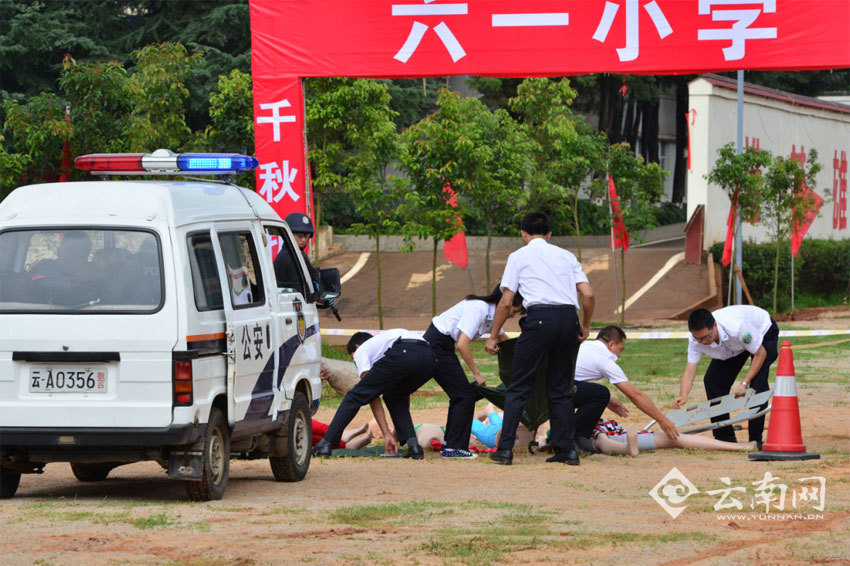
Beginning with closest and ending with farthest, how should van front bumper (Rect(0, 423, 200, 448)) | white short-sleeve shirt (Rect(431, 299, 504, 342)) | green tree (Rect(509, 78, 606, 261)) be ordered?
van front bumper (Rect(0, 423, 200, 448)) < white short-sleeve shirt (Rect(431, 299, 504, 342)) < green tree (Rect(509, 78, 606, 261))

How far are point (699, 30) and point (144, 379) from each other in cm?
827

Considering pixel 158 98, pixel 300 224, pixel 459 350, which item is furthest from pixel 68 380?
pixel 158 98

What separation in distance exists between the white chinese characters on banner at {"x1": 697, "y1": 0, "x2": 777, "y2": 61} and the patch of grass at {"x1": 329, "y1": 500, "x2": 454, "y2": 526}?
7510 millimetres

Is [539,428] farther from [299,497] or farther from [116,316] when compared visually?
[116,316]

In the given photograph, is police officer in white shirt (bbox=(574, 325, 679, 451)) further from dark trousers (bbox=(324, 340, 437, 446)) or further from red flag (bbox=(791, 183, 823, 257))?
red flag (bbox=(791, 183, 823, 257))

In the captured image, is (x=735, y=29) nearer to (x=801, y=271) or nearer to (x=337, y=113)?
(x=337, y=113)

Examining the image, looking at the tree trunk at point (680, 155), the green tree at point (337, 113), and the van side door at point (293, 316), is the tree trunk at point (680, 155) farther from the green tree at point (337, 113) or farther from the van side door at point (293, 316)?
the van side door at point (293, 316)

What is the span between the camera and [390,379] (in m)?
10.6

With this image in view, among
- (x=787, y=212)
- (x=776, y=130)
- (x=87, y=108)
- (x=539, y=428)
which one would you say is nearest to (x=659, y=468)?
(x=539, y=428)

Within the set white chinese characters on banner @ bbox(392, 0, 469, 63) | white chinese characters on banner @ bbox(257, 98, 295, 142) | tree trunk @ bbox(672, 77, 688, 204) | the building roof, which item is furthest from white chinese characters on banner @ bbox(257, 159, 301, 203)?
tree trunk @ bbox(672, 77, 688, 204)

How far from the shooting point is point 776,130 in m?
39.0

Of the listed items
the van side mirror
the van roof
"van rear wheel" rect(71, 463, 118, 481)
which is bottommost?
"van rear wheel" rect(71, 463, 118, 481)

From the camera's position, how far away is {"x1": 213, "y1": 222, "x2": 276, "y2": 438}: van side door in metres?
8.50

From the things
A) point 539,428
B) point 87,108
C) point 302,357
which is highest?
point 87,108
